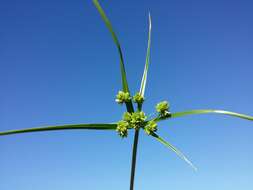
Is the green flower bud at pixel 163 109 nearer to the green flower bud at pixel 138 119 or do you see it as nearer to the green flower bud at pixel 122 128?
the green flower bud at pixel 138 119

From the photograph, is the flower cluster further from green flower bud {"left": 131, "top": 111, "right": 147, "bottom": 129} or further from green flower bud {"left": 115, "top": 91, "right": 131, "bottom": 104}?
green flower bud {"left": 115, "top": 91, "right": 131, "bottom": 104}

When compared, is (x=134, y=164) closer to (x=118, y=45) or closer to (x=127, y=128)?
(x=127, y=128)

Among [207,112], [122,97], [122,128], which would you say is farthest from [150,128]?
[207,112]

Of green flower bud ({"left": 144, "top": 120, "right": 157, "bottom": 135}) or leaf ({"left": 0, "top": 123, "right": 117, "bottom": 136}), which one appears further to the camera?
green flower bud ({"left": 144, "top": 120, "right": 157, "bottom": 135})

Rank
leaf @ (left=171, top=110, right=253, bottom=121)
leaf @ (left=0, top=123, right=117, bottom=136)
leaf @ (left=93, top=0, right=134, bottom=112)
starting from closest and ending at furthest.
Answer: leaf @ (left=0, top=123, right=117, bottom=136) < leaf @ (left=171, top=110, right=253, bottom=121) < leaf @ (left=93, top=0, right=134, bottom=112)

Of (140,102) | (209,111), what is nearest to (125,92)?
(140,102)

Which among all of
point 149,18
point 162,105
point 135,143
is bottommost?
point 135,143
